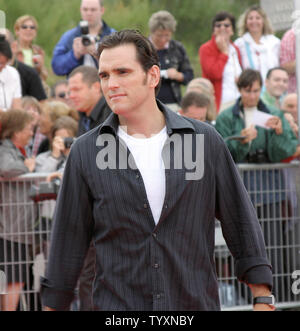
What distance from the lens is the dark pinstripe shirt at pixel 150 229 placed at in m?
3.38

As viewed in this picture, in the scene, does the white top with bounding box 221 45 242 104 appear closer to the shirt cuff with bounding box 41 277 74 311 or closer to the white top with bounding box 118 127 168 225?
the white top with bounding box 118 127 168 225

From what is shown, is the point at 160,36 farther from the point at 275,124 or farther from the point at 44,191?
the point at 44,191

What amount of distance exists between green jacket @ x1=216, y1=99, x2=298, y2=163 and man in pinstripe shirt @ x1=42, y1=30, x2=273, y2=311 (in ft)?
10.8

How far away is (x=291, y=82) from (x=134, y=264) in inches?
219

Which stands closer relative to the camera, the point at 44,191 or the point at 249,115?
the point at 44,191

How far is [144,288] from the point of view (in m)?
3.38

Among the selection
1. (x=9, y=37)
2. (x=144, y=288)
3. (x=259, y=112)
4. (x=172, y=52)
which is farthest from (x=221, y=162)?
(x=172, y=52)

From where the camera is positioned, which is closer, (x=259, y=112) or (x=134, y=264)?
(x=134, y=264)

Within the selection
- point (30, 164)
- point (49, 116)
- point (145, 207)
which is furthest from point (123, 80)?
point (49, 116)

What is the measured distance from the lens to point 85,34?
786cm

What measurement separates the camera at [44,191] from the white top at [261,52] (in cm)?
311

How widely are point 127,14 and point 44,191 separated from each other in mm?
7465

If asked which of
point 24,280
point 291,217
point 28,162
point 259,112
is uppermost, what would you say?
point 259,112

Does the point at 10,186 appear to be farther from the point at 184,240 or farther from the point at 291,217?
the point at 184,240
